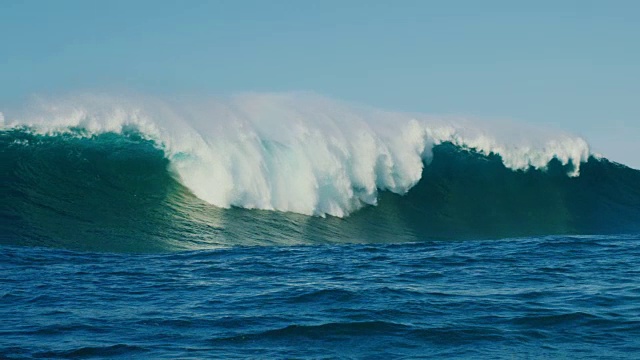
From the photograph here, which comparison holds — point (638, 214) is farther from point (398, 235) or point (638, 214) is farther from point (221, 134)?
point (221, 134)

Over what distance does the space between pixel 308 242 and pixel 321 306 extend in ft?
24.3

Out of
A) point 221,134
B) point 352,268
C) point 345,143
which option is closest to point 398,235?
point 345,143

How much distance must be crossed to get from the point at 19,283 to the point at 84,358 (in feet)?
11.4

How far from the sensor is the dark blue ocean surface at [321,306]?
604cm

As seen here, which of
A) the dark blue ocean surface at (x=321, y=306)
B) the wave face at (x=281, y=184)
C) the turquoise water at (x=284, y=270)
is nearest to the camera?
the dark blue ocean surface at (x=321, y=306)

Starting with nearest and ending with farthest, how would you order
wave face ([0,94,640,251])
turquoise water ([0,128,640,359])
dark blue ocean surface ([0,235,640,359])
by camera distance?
dark blue ocean surface ([0,235,640,359])
turquoise water ([0,128,640,359])
wave face ([0,94,640,251])

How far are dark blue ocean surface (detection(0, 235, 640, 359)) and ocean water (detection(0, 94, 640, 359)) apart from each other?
0.03 m

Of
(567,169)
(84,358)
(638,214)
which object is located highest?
(567,169)

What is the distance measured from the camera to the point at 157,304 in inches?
300

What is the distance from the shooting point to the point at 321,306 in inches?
292

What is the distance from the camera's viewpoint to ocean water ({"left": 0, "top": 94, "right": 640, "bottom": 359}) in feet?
21.0

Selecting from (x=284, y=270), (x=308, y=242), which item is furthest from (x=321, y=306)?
(x=308, y=242)

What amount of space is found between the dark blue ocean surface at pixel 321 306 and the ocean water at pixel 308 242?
0.03 metres

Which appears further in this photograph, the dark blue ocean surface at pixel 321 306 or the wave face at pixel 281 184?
the wave face at pixel 281 184
